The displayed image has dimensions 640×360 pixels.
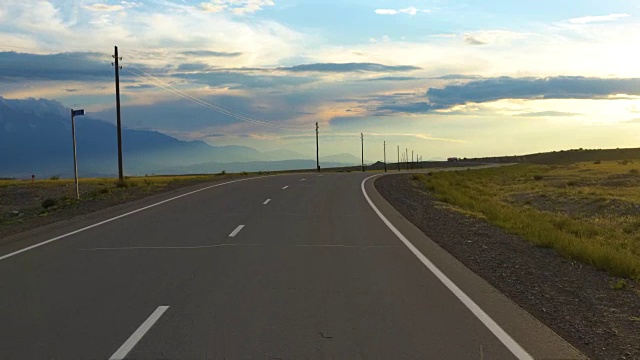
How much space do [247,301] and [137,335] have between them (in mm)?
1752

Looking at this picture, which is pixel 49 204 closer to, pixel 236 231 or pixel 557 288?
pixel 236 231

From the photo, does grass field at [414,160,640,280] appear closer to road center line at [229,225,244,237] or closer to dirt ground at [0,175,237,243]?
road center line at [229,225,244,237]

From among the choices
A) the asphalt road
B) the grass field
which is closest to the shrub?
the asphalt road

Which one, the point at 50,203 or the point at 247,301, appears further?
the point at 50,203

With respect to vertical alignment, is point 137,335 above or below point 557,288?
above

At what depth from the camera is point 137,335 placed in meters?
6.41

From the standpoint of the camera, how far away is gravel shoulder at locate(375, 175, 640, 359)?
6.69 meters

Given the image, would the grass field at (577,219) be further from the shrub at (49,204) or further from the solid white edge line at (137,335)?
the shrub at (49,204)

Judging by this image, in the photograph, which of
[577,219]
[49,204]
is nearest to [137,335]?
[49,204]

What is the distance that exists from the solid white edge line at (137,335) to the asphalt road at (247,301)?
1 cm

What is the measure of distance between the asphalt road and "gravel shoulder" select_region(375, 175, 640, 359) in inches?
14.5

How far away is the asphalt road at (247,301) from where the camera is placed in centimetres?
604

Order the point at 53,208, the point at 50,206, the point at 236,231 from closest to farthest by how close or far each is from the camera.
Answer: the point at 236,231, the point at 53,208, the point at 50,206

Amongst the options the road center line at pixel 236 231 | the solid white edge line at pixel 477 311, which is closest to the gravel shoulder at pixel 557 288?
the solid white edge line at pixel 477 311
